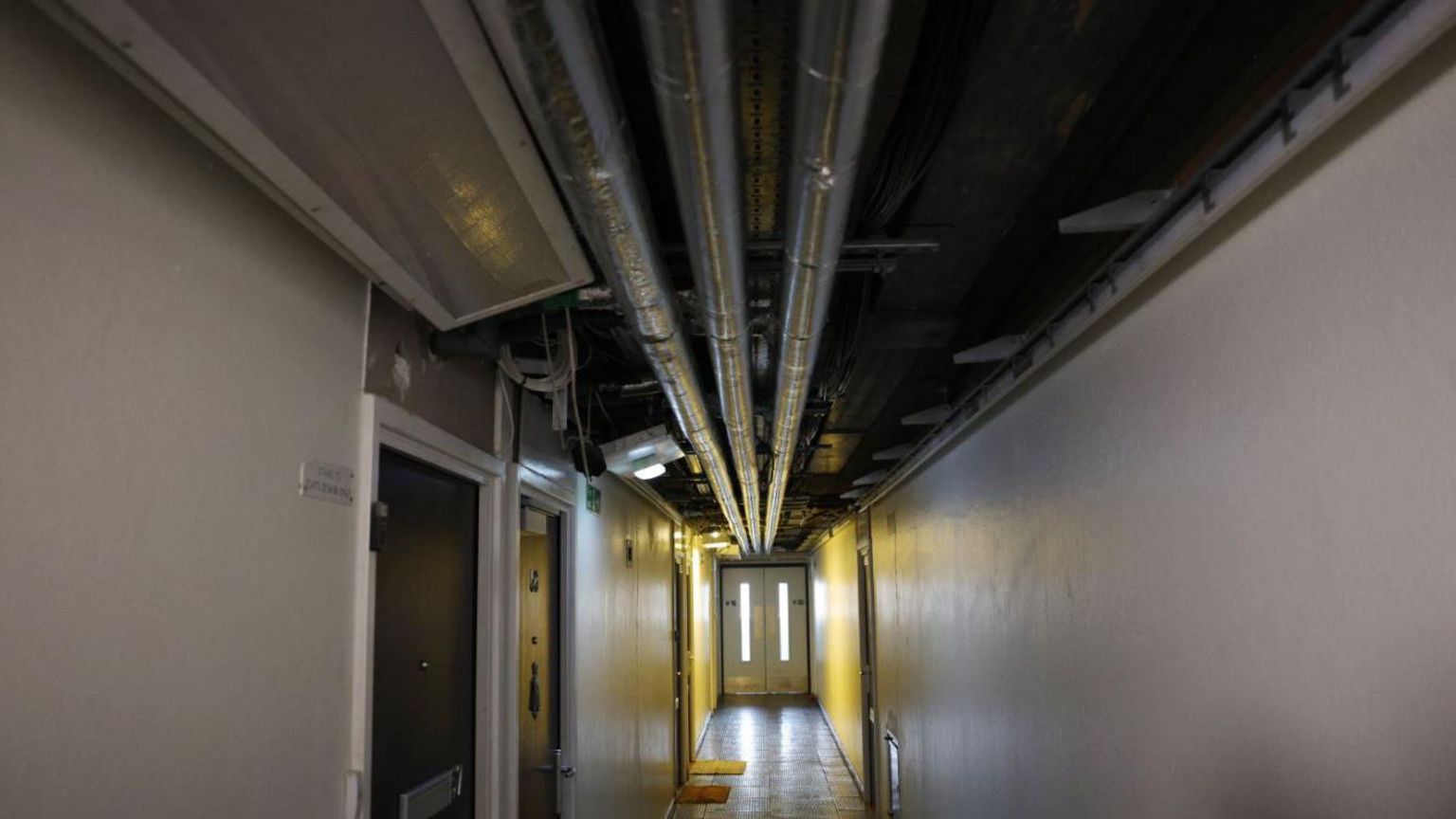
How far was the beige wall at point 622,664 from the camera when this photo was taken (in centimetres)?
428

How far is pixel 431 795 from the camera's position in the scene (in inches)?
95.3

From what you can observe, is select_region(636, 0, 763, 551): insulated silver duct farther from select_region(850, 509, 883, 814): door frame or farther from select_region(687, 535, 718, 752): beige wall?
select_region(687, 535, 718, 752): beige wall

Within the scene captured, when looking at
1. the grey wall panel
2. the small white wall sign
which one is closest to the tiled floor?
the grey wall panel

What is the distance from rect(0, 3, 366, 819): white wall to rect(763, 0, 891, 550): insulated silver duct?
0.87 metres

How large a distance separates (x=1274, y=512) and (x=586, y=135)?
3.83ft

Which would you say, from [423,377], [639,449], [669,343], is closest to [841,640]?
[639,449]

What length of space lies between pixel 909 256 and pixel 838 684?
8941mm

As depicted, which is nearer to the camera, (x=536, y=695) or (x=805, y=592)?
(x=536, y=695)

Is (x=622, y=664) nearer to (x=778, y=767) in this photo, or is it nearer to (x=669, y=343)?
(x=669, y=343)

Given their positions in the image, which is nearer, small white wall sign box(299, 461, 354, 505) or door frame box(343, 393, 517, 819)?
small white wall sign box(299, 461, 354, 505)

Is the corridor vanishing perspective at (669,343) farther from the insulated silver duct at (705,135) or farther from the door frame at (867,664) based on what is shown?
the door frame at (867,664)

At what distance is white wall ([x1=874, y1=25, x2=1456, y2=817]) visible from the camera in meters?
1.11

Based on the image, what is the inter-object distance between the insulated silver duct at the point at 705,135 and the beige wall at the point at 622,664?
7.68ft

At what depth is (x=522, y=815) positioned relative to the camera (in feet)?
10.8
